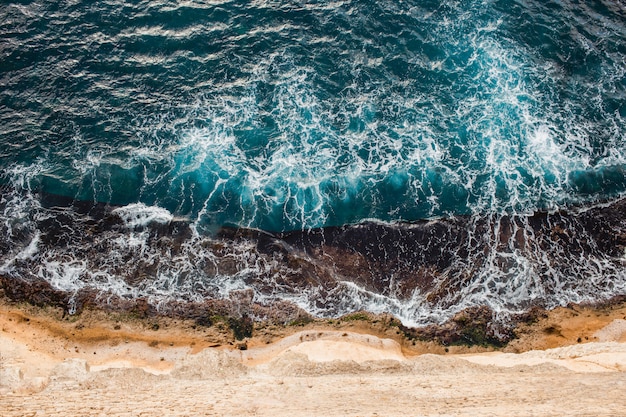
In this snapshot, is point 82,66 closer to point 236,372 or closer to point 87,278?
point 87,278

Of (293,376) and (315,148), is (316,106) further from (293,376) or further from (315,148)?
(293,376)

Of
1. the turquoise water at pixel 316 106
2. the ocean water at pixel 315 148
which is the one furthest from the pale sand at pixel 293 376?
the turquoise water at pixel 316 106

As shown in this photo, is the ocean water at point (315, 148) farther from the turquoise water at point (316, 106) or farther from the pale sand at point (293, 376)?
the pale sand at point (293, 376)

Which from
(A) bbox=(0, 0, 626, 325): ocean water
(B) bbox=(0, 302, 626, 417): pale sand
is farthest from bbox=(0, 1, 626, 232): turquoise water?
(B) bbox=(0, 302, 626, 417): pale sand

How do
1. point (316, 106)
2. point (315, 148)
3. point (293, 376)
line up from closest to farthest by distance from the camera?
point (293, 376), point (315, 148), point (316, 106)

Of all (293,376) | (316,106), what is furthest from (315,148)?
(293,376)
